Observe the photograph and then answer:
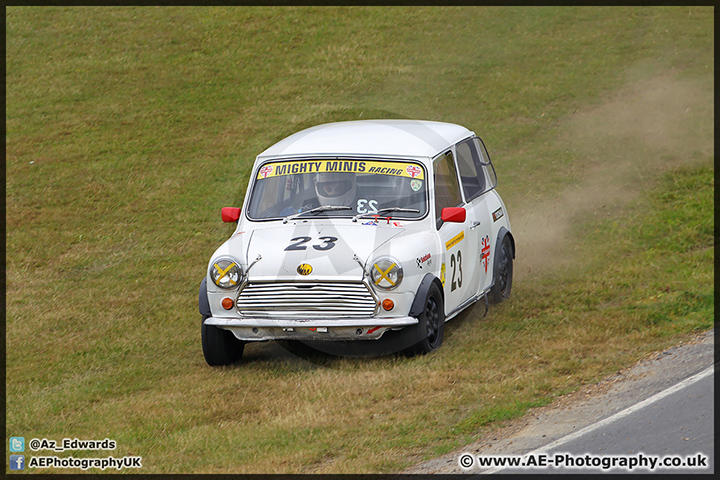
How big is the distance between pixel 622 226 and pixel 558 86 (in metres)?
8.69

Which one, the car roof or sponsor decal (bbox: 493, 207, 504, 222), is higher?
A: the car roof

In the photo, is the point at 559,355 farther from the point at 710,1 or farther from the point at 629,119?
the point at 710,1

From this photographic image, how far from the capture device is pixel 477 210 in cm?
927

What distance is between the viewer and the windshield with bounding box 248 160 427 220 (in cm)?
827

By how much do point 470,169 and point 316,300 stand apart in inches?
121

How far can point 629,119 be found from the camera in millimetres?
19016

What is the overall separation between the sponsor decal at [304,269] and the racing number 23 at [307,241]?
8.4 inches

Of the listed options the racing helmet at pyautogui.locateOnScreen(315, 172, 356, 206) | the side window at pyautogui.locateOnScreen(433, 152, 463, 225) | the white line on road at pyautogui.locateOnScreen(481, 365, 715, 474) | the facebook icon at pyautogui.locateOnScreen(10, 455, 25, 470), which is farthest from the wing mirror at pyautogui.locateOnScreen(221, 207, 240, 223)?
the white line on road at pyautogui.locateOnScreen(481, 365, 715, 474)

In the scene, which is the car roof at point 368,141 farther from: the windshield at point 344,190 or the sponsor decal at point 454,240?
the sponsor decal at point 454,240

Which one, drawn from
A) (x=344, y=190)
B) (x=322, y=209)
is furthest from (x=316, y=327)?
(x=344, y=190)

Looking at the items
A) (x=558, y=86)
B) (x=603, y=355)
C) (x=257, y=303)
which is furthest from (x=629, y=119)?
(x=257, y=303)

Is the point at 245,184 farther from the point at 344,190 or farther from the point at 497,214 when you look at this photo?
the point at 344,190
